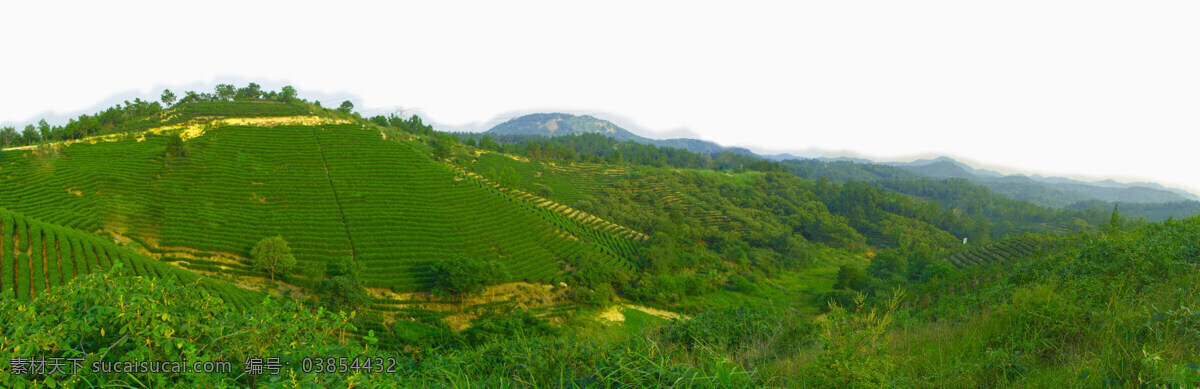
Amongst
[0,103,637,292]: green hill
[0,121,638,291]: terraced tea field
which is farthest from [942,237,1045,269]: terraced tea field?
[0,103,637,292]: green hill

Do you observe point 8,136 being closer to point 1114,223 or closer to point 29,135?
point 29,135

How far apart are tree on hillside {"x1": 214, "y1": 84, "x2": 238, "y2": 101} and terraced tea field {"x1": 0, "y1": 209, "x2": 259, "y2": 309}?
65498mm

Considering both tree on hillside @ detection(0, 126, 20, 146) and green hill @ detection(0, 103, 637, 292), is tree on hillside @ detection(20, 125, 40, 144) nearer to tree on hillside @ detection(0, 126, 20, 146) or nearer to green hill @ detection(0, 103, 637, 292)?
tree on hillside @ detection(0, 126, 20, 146)

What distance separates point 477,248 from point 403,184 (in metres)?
14.1

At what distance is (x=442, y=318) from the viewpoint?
87.5 ft

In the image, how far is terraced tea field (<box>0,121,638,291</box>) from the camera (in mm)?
27953

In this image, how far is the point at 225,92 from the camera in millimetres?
73125

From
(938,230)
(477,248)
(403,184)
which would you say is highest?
(403,184)

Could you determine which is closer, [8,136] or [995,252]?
[8,136]

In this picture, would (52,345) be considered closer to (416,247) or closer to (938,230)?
(416,247)

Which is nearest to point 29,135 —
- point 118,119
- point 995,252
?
point 118,119

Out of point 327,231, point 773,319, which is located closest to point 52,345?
point 773,319

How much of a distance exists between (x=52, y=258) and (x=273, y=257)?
8.40 meters

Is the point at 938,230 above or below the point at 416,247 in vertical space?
below
